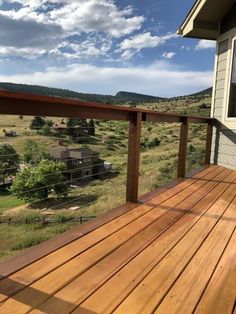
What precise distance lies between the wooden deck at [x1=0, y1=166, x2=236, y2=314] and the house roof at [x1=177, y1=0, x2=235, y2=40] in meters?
4.02

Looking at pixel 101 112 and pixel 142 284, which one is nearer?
pixel 142 284

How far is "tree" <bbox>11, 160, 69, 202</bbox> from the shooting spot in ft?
10.8

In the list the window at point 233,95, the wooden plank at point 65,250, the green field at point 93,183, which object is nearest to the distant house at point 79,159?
the green field at point 93,183

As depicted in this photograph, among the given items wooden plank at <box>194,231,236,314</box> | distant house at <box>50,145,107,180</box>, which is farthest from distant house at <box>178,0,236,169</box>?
wooden plank at <box>194,231,236,314</box>

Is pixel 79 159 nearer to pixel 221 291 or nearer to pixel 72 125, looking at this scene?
pixel 72 125

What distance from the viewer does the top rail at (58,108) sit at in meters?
1.69

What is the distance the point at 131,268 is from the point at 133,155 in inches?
60.7

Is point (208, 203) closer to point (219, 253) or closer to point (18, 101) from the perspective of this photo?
point (219, 253)

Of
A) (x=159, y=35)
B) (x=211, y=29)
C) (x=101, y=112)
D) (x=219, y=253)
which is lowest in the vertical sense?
(x=219, y=253)

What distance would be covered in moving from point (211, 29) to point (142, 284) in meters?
5.48

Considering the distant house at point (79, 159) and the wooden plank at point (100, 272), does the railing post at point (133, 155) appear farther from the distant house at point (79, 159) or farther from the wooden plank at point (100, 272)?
the wooden plank at point (100, 272)

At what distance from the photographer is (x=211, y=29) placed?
5930mm

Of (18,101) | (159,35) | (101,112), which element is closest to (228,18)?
(101,112)

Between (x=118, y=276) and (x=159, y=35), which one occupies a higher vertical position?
(x=159, y=35)
